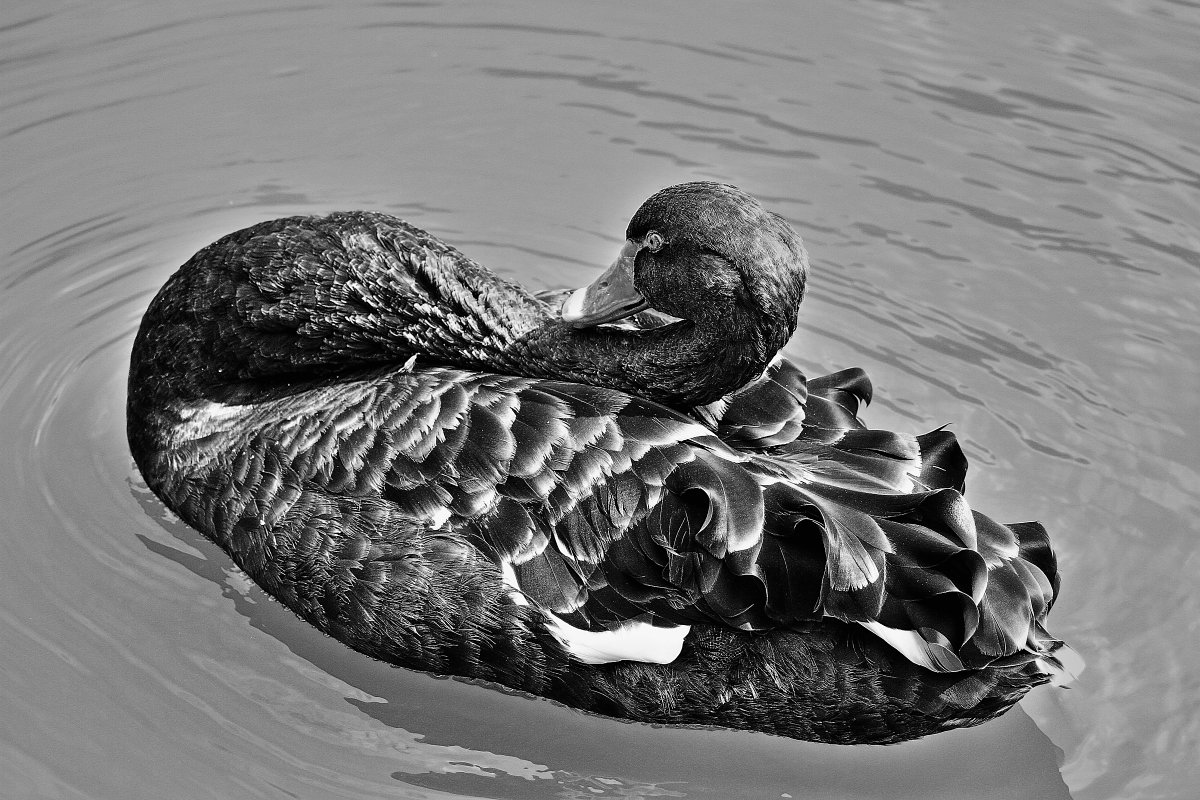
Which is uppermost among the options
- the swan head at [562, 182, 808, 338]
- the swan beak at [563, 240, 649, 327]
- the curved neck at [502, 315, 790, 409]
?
the swan head at [562, 182, 808, 338]

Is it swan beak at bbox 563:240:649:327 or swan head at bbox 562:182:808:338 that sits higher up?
swan head at bbox 562:182:808:338

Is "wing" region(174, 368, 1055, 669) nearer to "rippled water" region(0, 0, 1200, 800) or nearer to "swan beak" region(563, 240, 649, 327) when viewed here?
"swan beak" region(563, 240, 649, 327)

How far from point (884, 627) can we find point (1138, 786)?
125 centimetres

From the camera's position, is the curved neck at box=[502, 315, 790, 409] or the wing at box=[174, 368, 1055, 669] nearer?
the wing at box=[174, 368, 1055, 669]

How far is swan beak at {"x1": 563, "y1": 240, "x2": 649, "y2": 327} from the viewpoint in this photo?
18.5ft

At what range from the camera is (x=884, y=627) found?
498 cm

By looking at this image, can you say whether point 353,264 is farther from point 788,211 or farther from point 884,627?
point 788,211

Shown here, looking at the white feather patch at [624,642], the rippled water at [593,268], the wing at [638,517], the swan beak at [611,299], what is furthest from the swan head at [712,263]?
the rippled water at [593,268]

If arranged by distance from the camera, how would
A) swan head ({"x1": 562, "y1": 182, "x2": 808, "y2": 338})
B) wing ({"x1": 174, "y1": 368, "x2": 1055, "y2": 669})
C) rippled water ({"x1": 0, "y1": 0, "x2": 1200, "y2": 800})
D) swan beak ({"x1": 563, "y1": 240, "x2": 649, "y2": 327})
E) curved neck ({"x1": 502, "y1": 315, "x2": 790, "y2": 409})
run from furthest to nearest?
swan beak ({"x1": 563, "y1": 240, "x2": 649, "y2": 327}) → rippled water ({"x1": 0, "y1": 0, "x2": 1200, "y2": 800}) → curved neck ({"x1": 502, "y1": 315, "x2": 790, "y2": 409}) → swan head ({"x1": 562, "y1": 182, "x2": 808, "y2": 338}) → wing ({"x1": 174, "y1": 368, "x2": 1055, "y2": 669})

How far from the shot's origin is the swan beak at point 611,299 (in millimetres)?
5648

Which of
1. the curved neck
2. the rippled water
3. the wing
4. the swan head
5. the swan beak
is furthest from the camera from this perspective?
the swan beak

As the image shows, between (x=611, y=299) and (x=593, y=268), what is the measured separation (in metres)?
2.33

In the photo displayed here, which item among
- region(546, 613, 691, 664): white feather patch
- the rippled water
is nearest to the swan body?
region(546, 613, 691, 664): white feather patch

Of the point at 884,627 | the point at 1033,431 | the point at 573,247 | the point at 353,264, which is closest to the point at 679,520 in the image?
the point at 884,627
